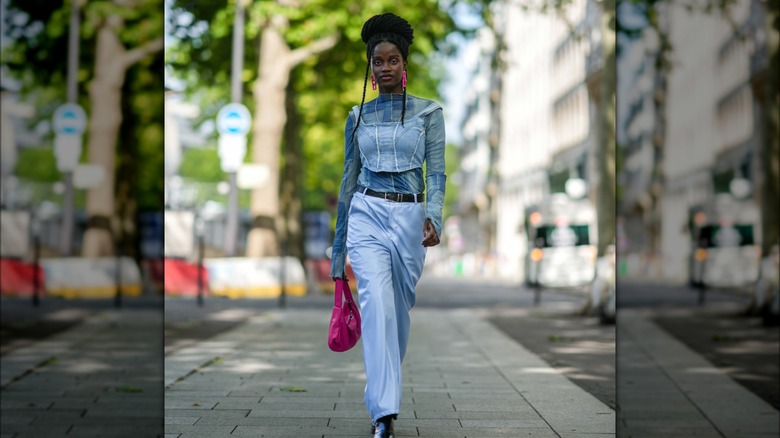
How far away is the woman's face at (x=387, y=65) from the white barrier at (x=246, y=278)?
63.6ft

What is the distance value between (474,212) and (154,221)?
217 ft

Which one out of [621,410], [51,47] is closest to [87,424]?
[621,410]

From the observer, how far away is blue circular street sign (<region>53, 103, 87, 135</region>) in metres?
22.0

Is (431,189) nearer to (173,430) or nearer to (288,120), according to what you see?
(173,430)

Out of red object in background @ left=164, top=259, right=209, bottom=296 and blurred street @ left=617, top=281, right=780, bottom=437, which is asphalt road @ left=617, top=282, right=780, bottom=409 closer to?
blurred street @ left=617, top=281, right=780, bottom=437

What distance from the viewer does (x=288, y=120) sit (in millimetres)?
31484

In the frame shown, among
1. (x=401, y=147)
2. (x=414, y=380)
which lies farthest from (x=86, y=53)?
(x=401, y=147)

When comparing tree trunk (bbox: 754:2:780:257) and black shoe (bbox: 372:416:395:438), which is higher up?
tree trunk (bbox: 754:2:780:257)

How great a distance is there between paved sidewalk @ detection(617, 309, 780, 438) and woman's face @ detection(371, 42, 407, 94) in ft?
7.32

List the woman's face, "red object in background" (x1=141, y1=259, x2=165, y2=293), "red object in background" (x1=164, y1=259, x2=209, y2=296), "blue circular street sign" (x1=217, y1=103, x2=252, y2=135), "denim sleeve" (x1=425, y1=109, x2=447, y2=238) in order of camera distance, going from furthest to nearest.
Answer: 1. "red object in background" (x1=141, y1=259, x2=165, y2=293)
2. "red object in background" (x1=164, y1=259, x2=209, y2=296)
3. "blue circular street sign" (x1=217, y1=103, x2=252, y2=135)
4. "denim sleeve" (x1=425, y1=109, x2=447, y2=238)
5. the woman's face

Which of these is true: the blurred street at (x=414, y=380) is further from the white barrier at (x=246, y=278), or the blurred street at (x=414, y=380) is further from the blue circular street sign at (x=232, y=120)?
the white barrier at (x=246, y=278)

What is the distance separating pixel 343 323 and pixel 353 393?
1.94 meters

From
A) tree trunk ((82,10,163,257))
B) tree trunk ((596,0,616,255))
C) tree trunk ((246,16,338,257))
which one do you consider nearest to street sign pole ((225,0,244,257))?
tree trunk ((246,16,338,257))

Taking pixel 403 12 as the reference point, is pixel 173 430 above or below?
below
